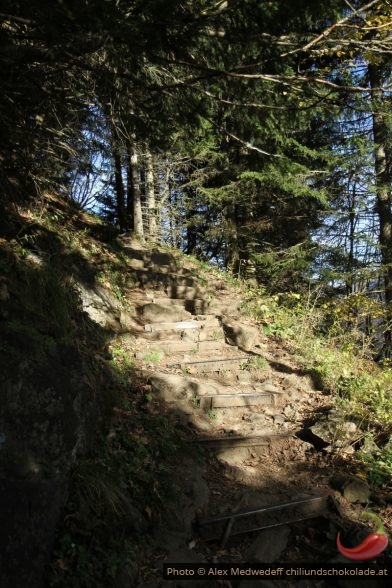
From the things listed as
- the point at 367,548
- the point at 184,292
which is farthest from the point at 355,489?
the point at 184,292

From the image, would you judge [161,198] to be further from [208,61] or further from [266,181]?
[208,61]

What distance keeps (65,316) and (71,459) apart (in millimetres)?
1823

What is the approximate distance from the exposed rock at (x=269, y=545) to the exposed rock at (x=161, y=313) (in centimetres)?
541

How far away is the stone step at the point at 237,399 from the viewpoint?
21.8ft

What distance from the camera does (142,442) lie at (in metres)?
5.03

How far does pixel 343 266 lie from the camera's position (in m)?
14.2

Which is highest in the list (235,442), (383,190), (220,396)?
(383,190)

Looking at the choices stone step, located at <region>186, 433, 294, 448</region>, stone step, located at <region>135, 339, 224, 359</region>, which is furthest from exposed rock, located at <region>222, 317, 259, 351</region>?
stone step, located at <region>186, 433, 294, 448</region>

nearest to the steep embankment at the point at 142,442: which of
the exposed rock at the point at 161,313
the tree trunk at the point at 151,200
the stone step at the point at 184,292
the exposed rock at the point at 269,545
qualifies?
the exposed rock at the point at 269,545

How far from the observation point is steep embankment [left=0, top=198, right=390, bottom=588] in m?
3.57

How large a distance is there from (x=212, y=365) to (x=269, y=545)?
3.51 metres

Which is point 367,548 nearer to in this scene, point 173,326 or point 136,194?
point 173,326

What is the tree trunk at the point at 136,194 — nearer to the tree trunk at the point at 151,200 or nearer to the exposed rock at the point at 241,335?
the tree trunk at the point at 151,200

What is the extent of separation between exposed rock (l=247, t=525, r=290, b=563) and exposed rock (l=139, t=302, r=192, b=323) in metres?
5.41
